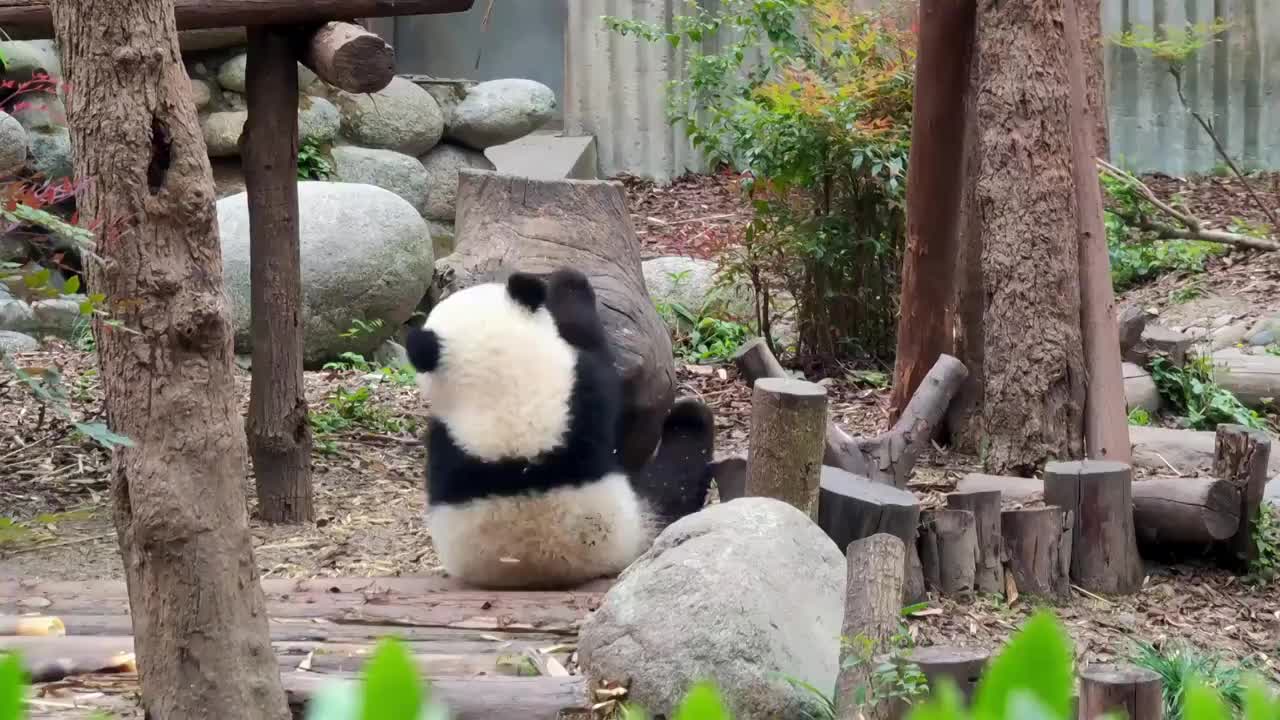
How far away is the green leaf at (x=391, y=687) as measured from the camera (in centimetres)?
78

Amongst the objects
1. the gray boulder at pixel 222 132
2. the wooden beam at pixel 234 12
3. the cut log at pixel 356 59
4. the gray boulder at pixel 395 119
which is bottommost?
the cut log at pixel 356 59

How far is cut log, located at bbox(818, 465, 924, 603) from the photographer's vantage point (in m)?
3.91

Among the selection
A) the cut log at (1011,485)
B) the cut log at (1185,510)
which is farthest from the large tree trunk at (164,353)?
the cut log at (1185,510)

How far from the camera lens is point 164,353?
245cm

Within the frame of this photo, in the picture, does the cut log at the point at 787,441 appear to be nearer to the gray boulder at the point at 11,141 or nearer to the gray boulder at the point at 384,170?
the gray boulder at the point at 11,141

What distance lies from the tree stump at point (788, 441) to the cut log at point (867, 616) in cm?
68

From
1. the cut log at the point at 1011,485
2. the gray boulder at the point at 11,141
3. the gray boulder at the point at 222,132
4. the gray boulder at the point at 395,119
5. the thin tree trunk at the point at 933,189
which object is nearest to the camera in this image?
the cut log at the point at 1011,485

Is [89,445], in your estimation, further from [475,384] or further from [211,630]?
[211,630]

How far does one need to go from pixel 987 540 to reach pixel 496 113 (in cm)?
770

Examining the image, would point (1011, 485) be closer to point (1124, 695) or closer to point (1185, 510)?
point (1185, 510)

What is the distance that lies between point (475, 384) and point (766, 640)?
1.09 meters

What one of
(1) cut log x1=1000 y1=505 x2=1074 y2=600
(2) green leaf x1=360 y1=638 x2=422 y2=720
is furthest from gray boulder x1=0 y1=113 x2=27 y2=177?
(2) green leaf x1=360 y1=638 x2=422 y2=720

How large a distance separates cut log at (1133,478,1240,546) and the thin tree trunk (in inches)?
61.7

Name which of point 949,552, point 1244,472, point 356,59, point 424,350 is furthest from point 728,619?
point 356,59
